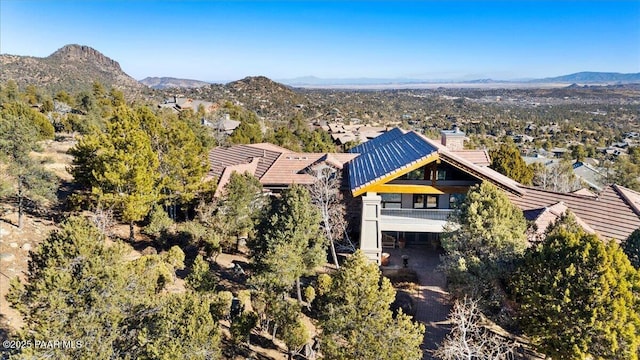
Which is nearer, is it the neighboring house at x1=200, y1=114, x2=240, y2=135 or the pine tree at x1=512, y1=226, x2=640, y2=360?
the pine tree at x1=512, y1=226, x2=640, y2=360

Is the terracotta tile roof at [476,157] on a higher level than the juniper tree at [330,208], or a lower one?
higher

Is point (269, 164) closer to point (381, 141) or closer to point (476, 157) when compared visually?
point (381, 141)

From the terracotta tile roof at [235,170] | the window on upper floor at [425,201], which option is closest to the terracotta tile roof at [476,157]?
the window on upper floor at [425,201]

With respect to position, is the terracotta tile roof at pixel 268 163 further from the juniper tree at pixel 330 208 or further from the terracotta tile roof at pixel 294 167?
the juniper tree at pixel 330 208

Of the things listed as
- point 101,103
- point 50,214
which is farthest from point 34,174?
point 101,103

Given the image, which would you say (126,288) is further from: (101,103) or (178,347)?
(101,103)

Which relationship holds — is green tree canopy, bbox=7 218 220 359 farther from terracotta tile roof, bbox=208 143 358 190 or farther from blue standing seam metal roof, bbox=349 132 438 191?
blue standing seam metal roof, bbox=349 132 438 191

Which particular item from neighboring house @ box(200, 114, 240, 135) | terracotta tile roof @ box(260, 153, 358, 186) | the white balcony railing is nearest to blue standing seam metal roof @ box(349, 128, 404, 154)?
terracotta tile roof @ box(260, 153, 358, 186)
